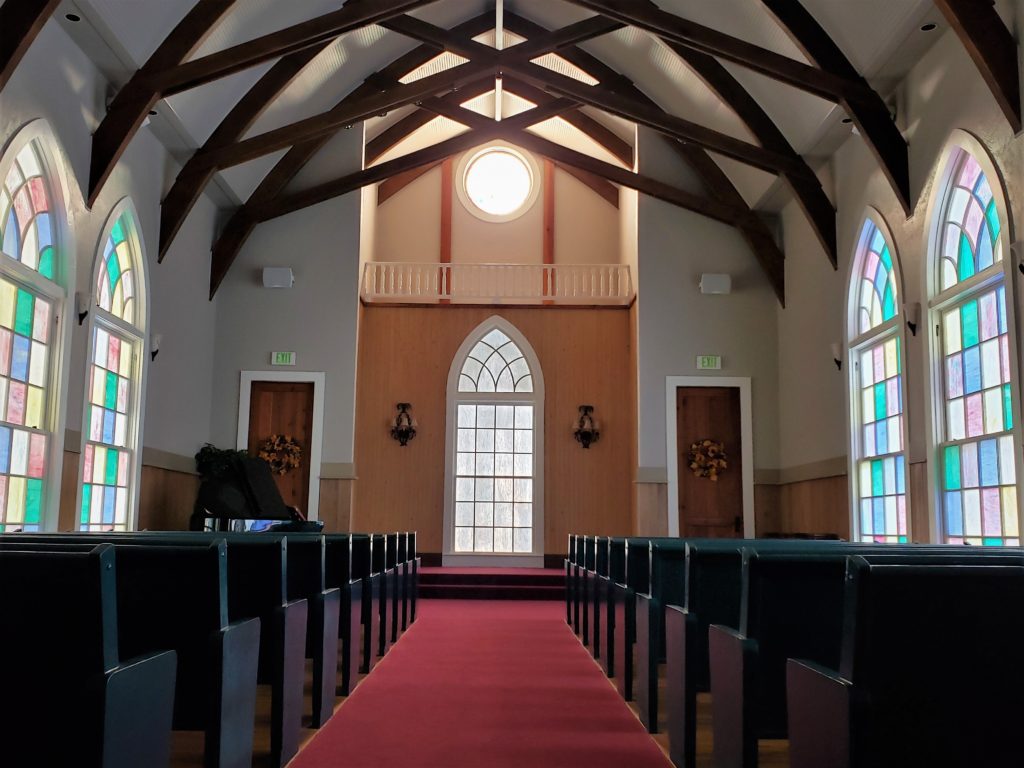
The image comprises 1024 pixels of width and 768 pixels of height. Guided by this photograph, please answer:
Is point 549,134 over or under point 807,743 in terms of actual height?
over

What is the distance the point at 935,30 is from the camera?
644 cm

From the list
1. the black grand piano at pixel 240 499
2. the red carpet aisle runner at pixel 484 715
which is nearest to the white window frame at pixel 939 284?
the red carpet aisle runner at pixel 484 715

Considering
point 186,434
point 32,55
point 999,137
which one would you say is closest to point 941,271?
point 999,137

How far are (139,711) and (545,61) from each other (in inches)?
415

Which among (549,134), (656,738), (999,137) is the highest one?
(549,134)

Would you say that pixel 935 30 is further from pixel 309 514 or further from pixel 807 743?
pixel 309 514

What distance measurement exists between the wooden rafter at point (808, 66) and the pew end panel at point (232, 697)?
246 inches

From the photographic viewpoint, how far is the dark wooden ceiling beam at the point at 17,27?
551 cm

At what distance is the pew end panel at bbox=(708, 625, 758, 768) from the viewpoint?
208 centimetres

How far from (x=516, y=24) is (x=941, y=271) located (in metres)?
5.82

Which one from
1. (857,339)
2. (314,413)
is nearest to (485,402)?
(314,413)

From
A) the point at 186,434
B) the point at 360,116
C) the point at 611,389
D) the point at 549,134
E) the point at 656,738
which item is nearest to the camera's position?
the point at 656,738

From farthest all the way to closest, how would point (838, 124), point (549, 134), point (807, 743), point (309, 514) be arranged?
1. point (549, 134)
2. point (309, 514)
3. point (838, 124)
4. point (807, 743)

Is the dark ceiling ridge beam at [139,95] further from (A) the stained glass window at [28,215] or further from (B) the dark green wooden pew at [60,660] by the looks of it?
(B) the dark green wooden pew at [60,660]
